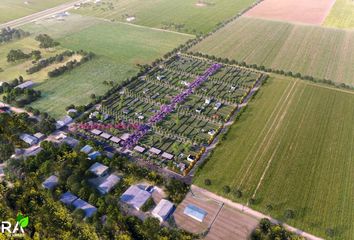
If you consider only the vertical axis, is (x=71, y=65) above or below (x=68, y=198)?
above

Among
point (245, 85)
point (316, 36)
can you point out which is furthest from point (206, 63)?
point (316, 36)

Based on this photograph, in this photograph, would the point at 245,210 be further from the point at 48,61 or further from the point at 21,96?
the point at 48,61

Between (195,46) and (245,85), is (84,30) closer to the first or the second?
(195,46)

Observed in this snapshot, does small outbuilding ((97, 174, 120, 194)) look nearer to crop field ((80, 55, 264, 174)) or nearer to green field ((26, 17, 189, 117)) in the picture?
crop field ((80, 55, 264, 174))

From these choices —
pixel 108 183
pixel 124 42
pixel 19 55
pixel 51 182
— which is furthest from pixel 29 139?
pixel 124 42

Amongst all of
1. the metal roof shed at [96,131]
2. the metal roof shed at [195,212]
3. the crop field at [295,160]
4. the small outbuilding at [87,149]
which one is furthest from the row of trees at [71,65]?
the metal roof shed at [195,212]

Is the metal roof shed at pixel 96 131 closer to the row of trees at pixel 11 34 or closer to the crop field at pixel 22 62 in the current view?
the crop field at pixel 22 62

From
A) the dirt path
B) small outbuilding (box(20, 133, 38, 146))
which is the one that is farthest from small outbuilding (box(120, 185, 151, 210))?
small outbuilding (box(20, 133, 38, 146))
